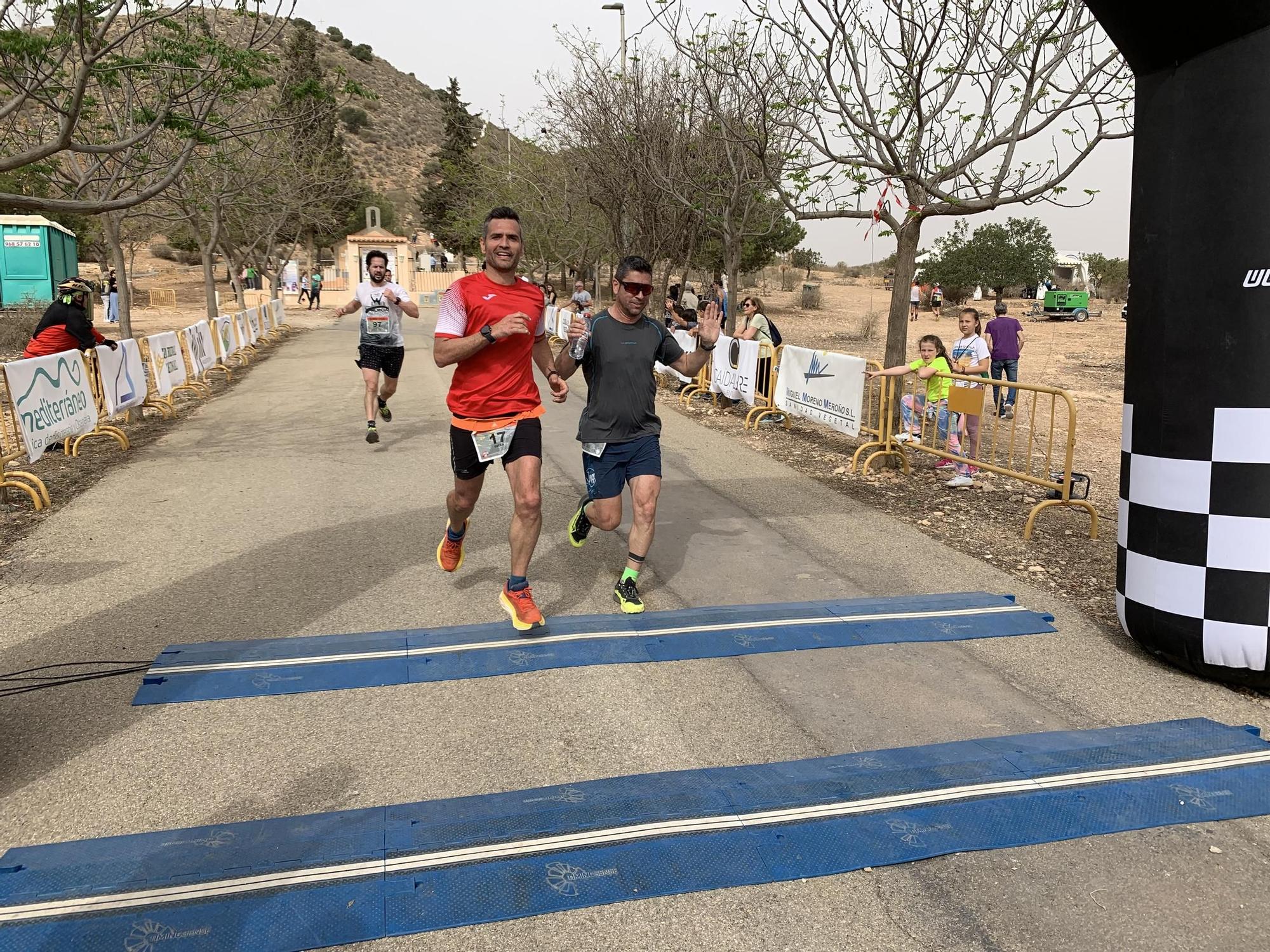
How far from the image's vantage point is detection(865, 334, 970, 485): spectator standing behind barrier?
353 inches

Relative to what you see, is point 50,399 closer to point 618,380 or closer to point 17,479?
point 17,479

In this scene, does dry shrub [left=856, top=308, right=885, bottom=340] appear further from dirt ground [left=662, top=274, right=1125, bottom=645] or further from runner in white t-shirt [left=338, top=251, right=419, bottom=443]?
runner in white t-shirt [left=338, top=251, right=419, bottom=443]

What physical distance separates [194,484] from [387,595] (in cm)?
409

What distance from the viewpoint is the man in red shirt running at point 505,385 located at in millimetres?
4812

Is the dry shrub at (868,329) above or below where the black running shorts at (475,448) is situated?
above

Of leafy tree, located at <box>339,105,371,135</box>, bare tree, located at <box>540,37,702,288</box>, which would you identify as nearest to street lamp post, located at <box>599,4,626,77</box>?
bare tree, located at <box>540,37,702,288</box>

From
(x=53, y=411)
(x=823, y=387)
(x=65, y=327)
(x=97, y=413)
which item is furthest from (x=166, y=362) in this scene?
(x=823, y=387)

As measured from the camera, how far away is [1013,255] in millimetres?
48844

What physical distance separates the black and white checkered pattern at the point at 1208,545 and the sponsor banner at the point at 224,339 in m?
17.5

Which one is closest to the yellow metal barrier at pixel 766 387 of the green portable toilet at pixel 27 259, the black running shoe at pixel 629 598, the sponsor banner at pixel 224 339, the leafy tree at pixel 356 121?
the black running shoe at pixel 629 598

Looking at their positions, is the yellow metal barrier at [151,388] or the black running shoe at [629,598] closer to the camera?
the black running shoe at [629,598]

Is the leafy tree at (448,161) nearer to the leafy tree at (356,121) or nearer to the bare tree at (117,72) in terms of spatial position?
the leafy tree at (356,121)

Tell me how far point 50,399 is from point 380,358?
324 centimetres

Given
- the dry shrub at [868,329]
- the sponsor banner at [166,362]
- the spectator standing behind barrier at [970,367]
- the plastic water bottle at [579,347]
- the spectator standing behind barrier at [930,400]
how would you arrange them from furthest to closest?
the dry shrub at [868,329] < the sponsor banner at [166,362] < the spectator standing behind barrier at [930,400] < the spectator standing behind barrier at [970,367] < the plastic water bottle at [579,347]
